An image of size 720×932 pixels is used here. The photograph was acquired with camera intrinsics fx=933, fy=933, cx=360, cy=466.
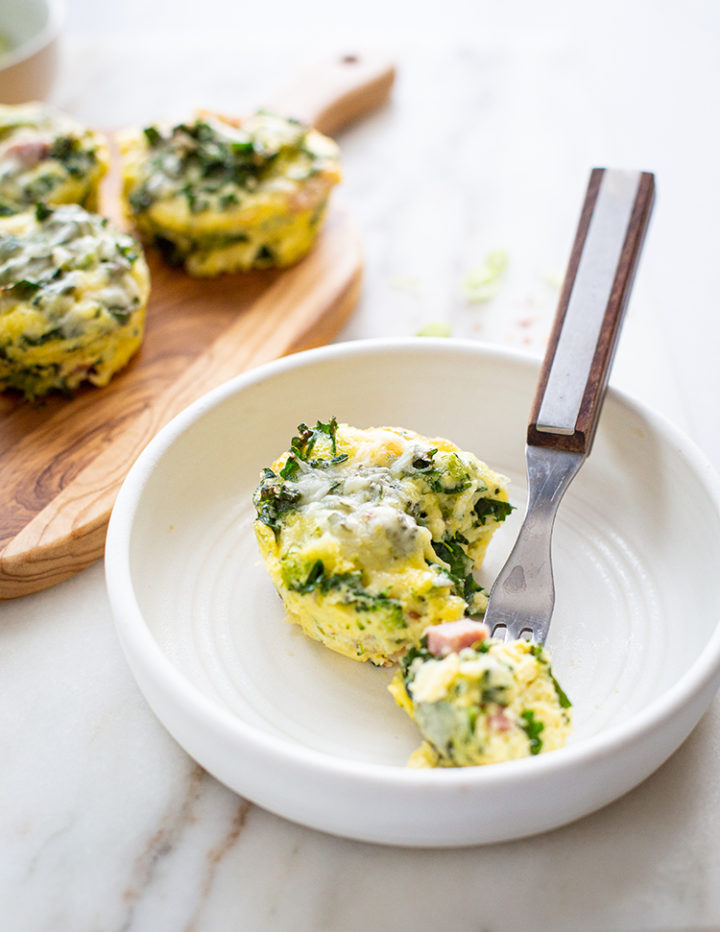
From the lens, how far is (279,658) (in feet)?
7.38

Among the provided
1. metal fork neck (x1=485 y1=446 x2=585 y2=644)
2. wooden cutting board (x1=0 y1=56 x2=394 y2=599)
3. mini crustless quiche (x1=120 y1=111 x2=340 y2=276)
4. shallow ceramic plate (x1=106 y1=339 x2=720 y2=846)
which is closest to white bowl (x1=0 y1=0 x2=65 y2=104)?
wooden cutting board (x1=0 y1=56 x2=394 y2=599)

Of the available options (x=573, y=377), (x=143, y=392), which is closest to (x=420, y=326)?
(x=143, y=392)

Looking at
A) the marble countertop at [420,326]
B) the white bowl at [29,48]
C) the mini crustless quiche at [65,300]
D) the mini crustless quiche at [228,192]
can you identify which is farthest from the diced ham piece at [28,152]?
the marble countertop at [420,326]

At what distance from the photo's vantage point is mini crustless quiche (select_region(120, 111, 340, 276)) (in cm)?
360

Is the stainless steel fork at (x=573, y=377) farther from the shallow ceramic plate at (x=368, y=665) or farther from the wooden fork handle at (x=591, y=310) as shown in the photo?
the shallow ceramic plate at (x=368, y=665)

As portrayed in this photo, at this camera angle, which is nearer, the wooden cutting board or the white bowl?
the wooden cutting board

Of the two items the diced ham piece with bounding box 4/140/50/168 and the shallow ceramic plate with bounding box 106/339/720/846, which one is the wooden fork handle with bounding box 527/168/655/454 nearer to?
the shallow ceramic plate with bounding box 106/339/720/846

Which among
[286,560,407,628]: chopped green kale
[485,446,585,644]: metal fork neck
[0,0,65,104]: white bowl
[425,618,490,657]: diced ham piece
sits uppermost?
[0,0,65,104]: white bowl

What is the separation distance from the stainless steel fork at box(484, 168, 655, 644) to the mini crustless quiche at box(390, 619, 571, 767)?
10.6 inches

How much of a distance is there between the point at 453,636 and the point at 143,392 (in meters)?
1.72

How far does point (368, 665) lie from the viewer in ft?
7.27

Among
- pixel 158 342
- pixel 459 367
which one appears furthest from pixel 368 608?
pixel 158 342

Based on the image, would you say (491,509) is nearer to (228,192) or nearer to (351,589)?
(351,589)

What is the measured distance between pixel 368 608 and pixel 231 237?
6.96ft
